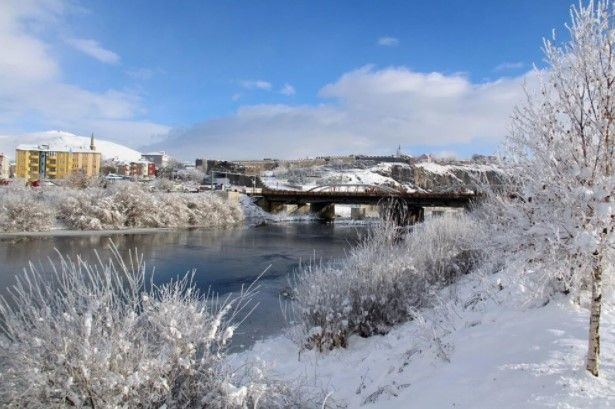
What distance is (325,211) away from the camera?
255ft

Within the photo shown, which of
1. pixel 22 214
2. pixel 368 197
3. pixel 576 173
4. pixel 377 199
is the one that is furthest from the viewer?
pixel 377 199

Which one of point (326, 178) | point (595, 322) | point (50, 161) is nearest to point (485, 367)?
point (595, 322)

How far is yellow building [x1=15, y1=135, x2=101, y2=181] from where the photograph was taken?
5069 inches

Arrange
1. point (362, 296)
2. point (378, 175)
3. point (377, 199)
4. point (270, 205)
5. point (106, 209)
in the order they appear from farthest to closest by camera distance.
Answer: point (378, 175)
point (270, 205)
point (377, 199)
point (106, 209)
point (362, 296)

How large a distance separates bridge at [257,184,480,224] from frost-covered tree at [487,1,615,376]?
46604 mm

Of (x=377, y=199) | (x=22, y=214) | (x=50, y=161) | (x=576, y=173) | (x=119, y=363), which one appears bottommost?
(x=22, y=214)

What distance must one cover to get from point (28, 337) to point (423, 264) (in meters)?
11.7

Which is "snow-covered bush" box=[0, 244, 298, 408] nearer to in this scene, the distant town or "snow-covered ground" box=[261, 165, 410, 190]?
the distant town

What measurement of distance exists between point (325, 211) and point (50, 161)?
88951 millimetres

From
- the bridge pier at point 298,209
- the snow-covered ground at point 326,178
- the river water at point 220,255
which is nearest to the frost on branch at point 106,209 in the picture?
the river water at point 220,255

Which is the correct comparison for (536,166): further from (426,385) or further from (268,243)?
(268,243)

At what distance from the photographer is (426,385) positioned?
23.6 feet

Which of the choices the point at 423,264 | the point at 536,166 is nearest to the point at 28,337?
the point at 536,166

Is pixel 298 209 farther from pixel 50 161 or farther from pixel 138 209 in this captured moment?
pixel 50 161
